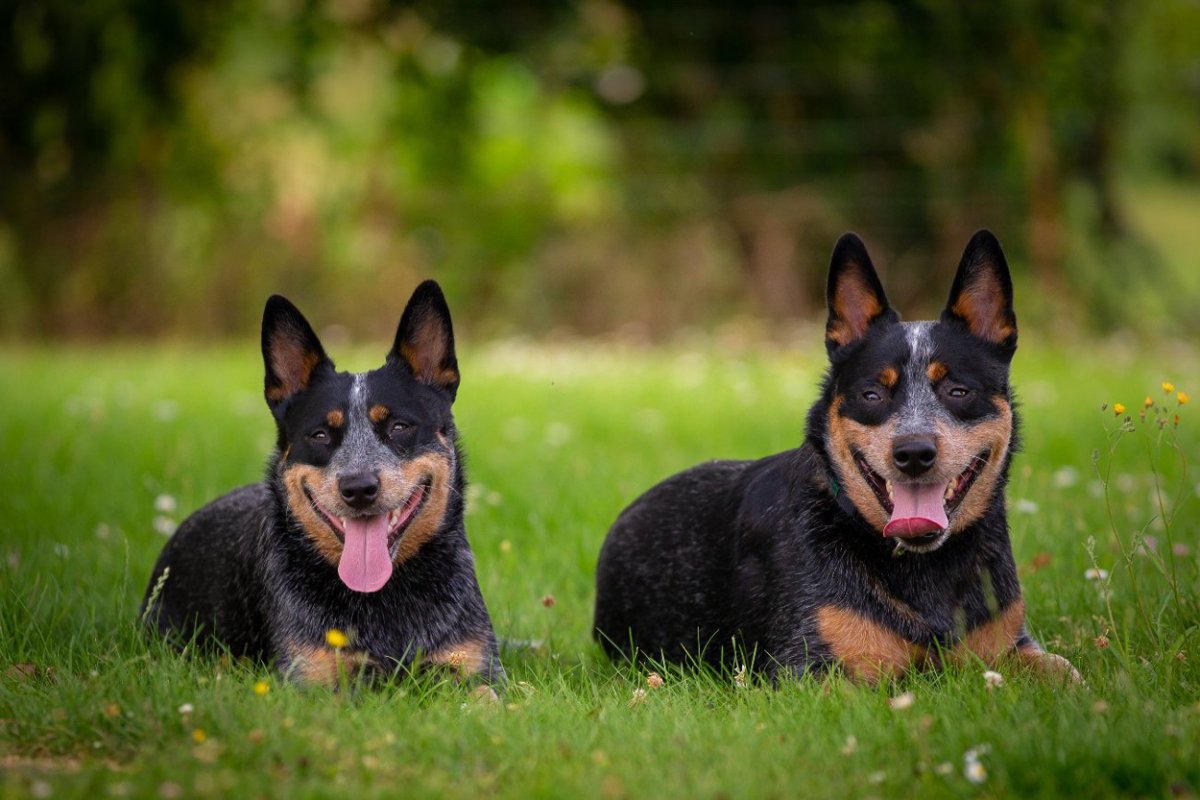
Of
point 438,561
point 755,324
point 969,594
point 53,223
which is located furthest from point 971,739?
point 53,223

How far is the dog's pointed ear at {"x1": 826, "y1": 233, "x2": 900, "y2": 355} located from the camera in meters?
4.89

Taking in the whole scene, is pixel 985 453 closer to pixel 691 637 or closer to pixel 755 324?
pixel 691 637

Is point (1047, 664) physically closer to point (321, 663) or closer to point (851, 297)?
point (851, 297)

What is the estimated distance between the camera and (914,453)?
4.40m

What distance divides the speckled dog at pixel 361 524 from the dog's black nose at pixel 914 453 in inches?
59.3

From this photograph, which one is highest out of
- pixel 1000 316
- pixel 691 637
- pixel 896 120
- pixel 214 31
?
pixel 214 31

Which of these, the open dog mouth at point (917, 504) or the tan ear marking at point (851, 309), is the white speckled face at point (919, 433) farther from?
the tan ear marking at point (851, 309)

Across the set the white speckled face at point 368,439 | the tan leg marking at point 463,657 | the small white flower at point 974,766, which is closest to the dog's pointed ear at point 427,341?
the white speckled face at point 368,439

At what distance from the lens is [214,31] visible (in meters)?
16.3

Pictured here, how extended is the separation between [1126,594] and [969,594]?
1262 millimetres

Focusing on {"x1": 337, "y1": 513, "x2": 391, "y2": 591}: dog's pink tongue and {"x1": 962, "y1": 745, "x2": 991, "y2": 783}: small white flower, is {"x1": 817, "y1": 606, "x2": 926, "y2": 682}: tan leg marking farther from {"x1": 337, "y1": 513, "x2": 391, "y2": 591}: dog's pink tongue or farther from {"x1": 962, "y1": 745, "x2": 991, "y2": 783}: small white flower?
{"x1": 337, "y1": 513, "x2": 391, "y2": 591}: dog's pink tongue

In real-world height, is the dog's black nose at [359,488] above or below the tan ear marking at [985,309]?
below

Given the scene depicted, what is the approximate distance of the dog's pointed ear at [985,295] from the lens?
481cm

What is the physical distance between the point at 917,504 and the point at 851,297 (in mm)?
819
